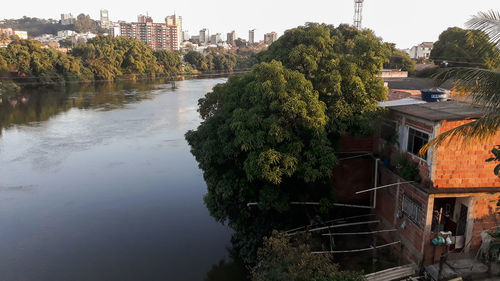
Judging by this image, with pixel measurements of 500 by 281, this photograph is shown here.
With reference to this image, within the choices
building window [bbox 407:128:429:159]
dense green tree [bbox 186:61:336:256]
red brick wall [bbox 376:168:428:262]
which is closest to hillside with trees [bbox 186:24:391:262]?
dense green tree [bbox 186:61:336:256]

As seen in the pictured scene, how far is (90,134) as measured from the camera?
72.5 ft

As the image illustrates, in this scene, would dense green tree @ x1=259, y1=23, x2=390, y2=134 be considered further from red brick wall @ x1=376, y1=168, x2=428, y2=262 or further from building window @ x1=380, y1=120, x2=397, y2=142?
red brick wall @ x1=376, y1=168, x2=428, y2=262

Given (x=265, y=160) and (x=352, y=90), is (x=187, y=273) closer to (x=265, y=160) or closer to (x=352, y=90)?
(x=265, y=160)

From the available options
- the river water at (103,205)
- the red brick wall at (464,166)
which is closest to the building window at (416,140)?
the red brick wall at (464,166)

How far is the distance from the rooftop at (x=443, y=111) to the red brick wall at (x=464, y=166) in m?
0.51

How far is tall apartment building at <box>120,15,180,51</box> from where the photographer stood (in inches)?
3991

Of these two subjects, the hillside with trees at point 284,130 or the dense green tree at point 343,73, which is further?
the dense green tree at point 343,73

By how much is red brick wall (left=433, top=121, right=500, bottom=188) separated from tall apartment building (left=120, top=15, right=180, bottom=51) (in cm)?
10044

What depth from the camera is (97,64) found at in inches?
1988

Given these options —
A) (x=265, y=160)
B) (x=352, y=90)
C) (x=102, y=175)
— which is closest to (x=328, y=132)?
(x=352, y=90)

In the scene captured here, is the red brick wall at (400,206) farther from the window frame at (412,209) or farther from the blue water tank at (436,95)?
the blue water tank at (436,95)

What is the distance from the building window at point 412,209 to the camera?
734 cm

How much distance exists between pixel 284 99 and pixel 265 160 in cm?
130

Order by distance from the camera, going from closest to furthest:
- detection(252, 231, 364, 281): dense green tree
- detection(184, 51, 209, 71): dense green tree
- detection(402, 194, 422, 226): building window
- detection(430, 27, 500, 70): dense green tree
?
detection(252, 231, 364, 281): dense green tree < detection(402, 194, 422, 226): building window < detection(430, 27, 500, 70): dense green tree < detection(184, 51, 209, 71): dense green tree
